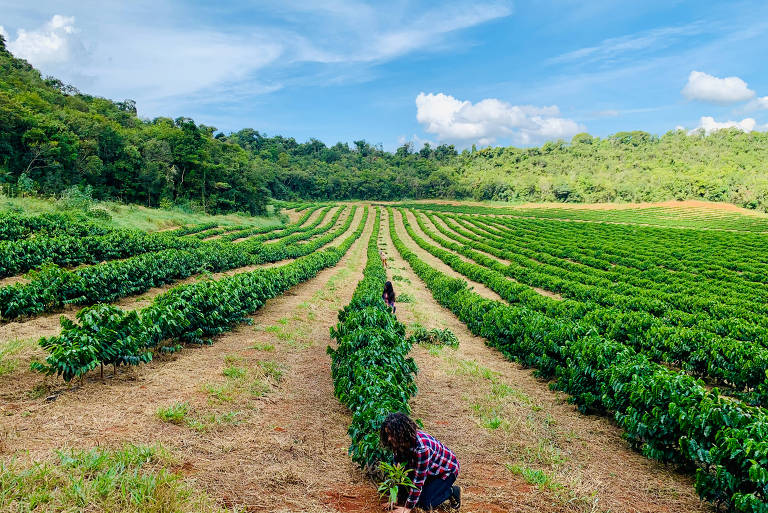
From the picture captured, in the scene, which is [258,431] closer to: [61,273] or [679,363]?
[61,273]

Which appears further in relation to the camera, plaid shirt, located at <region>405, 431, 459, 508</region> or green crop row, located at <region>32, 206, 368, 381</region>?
green crop row, located at <region>32, 206, 368, 381</region>

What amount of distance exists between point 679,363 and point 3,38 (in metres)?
103

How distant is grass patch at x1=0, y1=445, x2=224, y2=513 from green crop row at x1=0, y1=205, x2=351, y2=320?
24.5 feet

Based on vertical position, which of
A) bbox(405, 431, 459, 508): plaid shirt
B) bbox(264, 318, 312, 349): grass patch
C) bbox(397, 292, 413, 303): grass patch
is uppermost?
bbox(405, 431, 459, 508): plaid shirt

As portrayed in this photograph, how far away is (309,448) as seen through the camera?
19.2 ft

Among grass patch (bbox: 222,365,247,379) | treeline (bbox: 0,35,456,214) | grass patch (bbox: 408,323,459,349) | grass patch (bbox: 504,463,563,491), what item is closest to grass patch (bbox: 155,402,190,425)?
grass patch (bbox: 222,365,247,379)

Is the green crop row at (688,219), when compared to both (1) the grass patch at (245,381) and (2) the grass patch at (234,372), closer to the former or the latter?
(1) the grass patch at (245,381)

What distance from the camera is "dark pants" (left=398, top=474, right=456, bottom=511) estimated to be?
14.0 feet

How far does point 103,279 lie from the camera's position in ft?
41.5

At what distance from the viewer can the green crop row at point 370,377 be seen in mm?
5070

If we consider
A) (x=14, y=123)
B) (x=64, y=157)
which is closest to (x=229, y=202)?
(x=64, y=157)

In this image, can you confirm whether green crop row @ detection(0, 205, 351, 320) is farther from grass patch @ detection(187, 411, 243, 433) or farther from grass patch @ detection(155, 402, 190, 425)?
grass patch @ detection(187, 411, 243, 433)

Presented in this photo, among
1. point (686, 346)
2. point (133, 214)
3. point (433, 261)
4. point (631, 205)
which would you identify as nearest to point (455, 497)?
point (686, 346)

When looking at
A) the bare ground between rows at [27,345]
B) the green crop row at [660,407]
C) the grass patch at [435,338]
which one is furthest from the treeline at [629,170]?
the bare ground between rows at [27,345]
